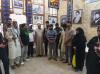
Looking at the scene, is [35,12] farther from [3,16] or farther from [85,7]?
[85,7]

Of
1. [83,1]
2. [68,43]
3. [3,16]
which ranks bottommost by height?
[68,43]

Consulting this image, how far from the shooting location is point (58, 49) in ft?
26.9

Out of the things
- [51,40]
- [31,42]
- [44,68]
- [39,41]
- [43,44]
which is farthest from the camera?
[43,44]

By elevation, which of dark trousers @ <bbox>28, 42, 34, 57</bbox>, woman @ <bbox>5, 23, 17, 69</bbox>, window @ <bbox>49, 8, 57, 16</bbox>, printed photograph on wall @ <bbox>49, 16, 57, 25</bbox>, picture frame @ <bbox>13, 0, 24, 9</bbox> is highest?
picture frame @ <bbox>13, 0, 24, 9</bbox>

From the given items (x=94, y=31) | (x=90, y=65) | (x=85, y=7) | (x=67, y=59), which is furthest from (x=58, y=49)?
(x=90, y=65)

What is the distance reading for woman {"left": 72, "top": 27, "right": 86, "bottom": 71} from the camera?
6.29 meters

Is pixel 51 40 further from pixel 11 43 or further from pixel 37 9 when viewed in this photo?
pixel 37 9

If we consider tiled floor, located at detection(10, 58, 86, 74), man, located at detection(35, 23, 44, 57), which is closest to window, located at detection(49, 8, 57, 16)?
man, located at detection(35, 23, 44, 57)

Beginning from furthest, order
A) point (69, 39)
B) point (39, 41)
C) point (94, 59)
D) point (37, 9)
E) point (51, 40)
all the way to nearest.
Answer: point (37, 9) < point (39, 41) < point (51, 40) < point (69, 39) < point (94, 59)

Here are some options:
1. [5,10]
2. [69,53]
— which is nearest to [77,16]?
[69,53]

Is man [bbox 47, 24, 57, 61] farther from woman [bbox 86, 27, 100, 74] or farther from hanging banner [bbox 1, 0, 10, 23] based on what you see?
woman [bbox 86, 27, 100, 74]

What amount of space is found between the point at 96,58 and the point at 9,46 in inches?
135

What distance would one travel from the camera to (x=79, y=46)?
6316mm

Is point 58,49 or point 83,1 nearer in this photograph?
point 58,49
